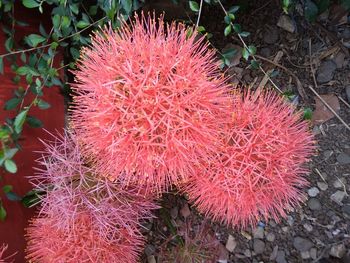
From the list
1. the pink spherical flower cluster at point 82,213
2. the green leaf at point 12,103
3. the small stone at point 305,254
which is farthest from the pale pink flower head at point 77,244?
the small stone at point 305,254

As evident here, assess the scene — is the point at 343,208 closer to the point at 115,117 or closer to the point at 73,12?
the point at 115,117

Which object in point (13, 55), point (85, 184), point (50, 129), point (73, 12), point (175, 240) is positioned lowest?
point (175, 240)

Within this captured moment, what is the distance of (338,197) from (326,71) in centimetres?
34

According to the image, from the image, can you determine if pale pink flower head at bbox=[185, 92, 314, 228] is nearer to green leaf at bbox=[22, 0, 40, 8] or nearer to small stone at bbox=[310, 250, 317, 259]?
small stone at bbox=[310, 250, 317, 259]

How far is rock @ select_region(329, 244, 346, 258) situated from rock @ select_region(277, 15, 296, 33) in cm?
60

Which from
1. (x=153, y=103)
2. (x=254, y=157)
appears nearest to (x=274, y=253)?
(x=254, y=157)

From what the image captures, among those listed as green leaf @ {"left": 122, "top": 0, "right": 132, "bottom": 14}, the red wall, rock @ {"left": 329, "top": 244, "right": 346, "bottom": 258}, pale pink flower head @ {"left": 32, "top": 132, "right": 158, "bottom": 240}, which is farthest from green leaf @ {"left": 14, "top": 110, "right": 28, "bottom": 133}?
rock @ {"left": 329, "top": 244, "right": 346, "bottom": 258}

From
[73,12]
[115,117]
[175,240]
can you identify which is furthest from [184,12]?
[175,240]

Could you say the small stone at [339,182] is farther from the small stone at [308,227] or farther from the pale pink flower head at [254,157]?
the pale pink flower head at [254,157]

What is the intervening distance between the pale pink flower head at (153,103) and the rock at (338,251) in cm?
61

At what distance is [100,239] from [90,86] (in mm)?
411

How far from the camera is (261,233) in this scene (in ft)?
4.24

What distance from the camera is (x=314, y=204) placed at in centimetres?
124

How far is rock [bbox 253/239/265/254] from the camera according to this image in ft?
4.25
